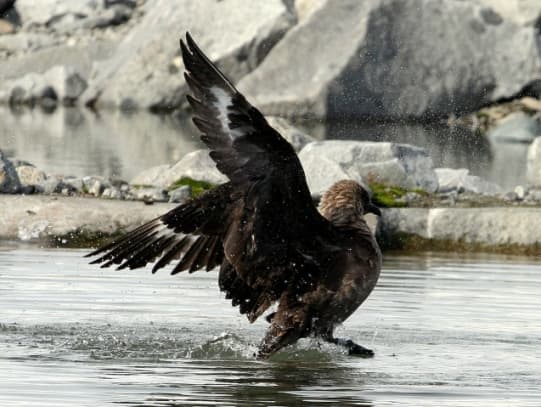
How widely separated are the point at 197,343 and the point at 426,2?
2099cm

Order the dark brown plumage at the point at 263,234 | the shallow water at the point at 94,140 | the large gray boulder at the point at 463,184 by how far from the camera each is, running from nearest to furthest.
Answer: the dark brown plumage at the point at 263,234 < the large gray boulder at the point at 463,184 < the shallow water at the point at 94,140

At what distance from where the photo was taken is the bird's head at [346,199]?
985cm

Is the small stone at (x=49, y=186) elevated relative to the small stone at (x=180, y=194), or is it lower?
lower

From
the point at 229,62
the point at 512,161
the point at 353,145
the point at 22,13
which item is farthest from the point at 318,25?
the point at 353,145

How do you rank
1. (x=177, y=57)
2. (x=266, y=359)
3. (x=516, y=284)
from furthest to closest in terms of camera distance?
1. (x=177, y=57)
2. (x=516, y=284)
3. (x=266, y=359)

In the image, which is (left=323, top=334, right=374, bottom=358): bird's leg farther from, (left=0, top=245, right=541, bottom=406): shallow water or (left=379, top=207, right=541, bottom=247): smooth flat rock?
(left=379, top=207, right=541, bottom=247): smooth flat rock

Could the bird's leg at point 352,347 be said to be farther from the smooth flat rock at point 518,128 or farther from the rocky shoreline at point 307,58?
the smooth flat rock at point 518,128

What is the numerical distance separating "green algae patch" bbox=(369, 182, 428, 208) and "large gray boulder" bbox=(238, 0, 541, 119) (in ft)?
45.3

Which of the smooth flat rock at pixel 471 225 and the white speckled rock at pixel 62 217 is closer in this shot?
the white speckled rock at pixel 62 217

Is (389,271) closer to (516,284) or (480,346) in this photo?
(516,284)

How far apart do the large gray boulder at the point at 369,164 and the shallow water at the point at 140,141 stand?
358cm

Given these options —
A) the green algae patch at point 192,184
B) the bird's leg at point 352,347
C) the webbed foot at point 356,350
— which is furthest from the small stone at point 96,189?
the webbed foot at point 356,350

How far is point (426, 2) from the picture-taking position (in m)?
29.8

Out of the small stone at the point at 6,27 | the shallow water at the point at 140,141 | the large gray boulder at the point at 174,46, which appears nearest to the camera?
the shallow water at the point at 140,141
